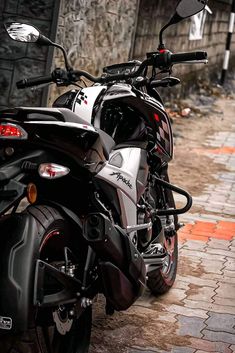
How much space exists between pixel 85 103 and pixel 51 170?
92cm

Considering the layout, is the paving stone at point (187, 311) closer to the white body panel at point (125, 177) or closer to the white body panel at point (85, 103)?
the white body panel at point (125, 177)

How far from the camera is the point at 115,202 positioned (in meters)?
3.87

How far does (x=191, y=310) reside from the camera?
4.90 meters

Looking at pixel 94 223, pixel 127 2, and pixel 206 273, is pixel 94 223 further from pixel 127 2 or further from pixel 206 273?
pixel 127 2

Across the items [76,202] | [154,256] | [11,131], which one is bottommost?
[154,256]

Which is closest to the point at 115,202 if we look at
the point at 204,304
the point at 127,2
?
the point at 204,304

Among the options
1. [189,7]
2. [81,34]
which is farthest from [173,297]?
[81,34]

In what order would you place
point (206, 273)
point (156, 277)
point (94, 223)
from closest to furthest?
1. point (94, 223)
2. point (156, 277)
3. point (206, 273)

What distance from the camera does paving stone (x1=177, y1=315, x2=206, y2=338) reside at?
450cm

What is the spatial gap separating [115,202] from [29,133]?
0.84m

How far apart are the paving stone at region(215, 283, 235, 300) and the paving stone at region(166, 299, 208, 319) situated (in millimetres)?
356

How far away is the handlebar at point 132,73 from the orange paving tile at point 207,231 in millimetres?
2452

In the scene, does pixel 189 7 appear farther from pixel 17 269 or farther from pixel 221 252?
pixel 221 252

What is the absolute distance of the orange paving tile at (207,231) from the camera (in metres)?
6.59
